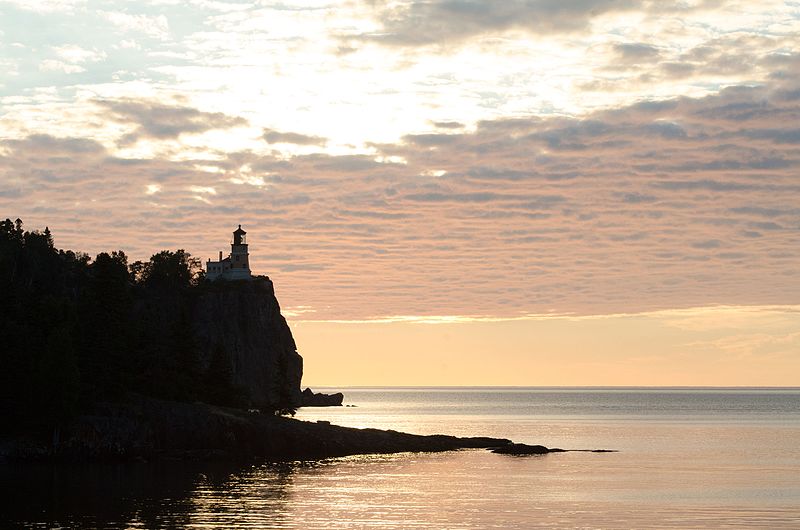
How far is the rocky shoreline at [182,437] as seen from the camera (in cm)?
9678

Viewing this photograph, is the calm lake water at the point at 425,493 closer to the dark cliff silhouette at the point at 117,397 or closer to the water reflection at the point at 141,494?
the water reflection at the point at 141,494

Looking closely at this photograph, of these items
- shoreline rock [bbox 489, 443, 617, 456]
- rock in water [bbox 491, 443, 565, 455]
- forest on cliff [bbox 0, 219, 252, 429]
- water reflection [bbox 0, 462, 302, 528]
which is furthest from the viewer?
shoreline rock [bbox 489, 443, 617, 456]

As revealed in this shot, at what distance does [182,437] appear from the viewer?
103m

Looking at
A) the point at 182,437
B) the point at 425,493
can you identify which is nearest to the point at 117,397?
the point at 182,437

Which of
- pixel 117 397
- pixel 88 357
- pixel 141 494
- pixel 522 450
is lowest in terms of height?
pixel 141 494

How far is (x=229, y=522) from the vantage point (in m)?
63.1

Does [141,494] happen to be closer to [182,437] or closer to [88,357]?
[182,437]

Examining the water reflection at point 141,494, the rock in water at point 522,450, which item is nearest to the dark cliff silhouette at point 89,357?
the water reflection at point 141,494

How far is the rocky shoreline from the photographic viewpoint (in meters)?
96.8

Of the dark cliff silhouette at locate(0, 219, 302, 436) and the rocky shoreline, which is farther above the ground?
the dark cliff silhouette at locate(0, 219, 302, 436)

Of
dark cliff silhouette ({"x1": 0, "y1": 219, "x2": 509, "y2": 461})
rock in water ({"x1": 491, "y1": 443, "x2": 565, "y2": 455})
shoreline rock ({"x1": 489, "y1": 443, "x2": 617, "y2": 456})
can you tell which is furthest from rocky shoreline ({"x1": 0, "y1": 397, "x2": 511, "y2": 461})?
shoreline rock ({"x1": 489, "y1": 443, "x2": 617, "y2": 456})

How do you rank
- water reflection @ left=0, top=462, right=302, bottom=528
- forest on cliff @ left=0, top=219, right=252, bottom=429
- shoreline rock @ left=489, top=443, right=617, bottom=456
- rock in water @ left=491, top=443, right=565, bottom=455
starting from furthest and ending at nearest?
shoreline rock @ left=489, top=443, right=617, bottom=456 → rock in water @ left=491, top=443, right=565, bottom=455 → forest on cliff @ left=0, top=219, right=252, bottom=429 → water reflection @ left=0, top=462, right=302, bottom=528

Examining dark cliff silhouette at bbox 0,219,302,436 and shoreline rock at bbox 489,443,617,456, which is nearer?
dark cliff silhouette at bbox 0,219,302,436

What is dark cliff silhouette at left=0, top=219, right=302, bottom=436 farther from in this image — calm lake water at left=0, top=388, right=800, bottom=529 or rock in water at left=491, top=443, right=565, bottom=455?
rock in water at left=491, top=443, right=565, bottom=455
